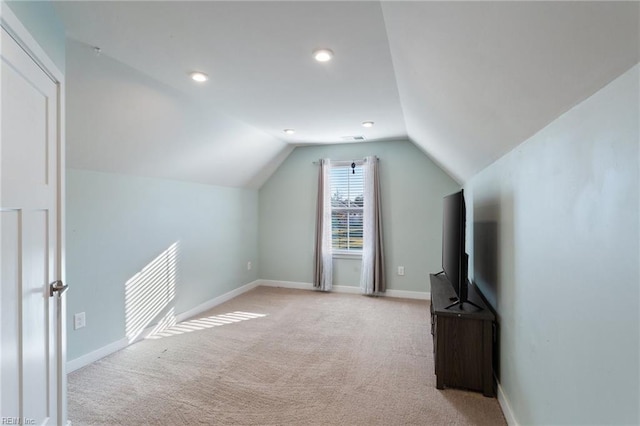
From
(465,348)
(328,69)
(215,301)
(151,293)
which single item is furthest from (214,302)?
(328,69)

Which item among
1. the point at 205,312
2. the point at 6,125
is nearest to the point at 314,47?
the point at 6,125

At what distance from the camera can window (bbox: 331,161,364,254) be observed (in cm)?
483

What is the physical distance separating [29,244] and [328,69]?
1905 mm

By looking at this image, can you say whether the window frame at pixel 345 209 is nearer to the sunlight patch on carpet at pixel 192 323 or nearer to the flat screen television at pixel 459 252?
the sunlight patch on carpet at pixel 192 323

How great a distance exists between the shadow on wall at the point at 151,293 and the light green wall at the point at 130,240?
0.07 m

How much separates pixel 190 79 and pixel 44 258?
151 cm

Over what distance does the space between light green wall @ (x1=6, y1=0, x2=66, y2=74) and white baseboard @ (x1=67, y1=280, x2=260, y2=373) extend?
2.24 meters

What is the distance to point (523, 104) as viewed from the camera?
4.31 ft

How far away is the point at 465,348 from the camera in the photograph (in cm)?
216

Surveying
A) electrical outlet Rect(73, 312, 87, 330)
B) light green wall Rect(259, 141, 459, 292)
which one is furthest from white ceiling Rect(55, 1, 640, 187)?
electrical outlet Rect(73, 312, 87, 330)

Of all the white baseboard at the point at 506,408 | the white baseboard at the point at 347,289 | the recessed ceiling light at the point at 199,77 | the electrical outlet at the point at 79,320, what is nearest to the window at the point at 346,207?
the white baseboard at the point at 347,289

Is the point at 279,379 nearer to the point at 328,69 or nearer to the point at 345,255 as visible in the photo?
the point at 328,69

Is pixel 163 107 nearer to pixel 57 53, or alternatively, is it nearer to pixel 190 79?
pixel 190 79

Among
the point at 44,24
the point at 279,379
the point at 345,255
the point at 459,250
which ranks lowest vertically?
the point at 279,379
